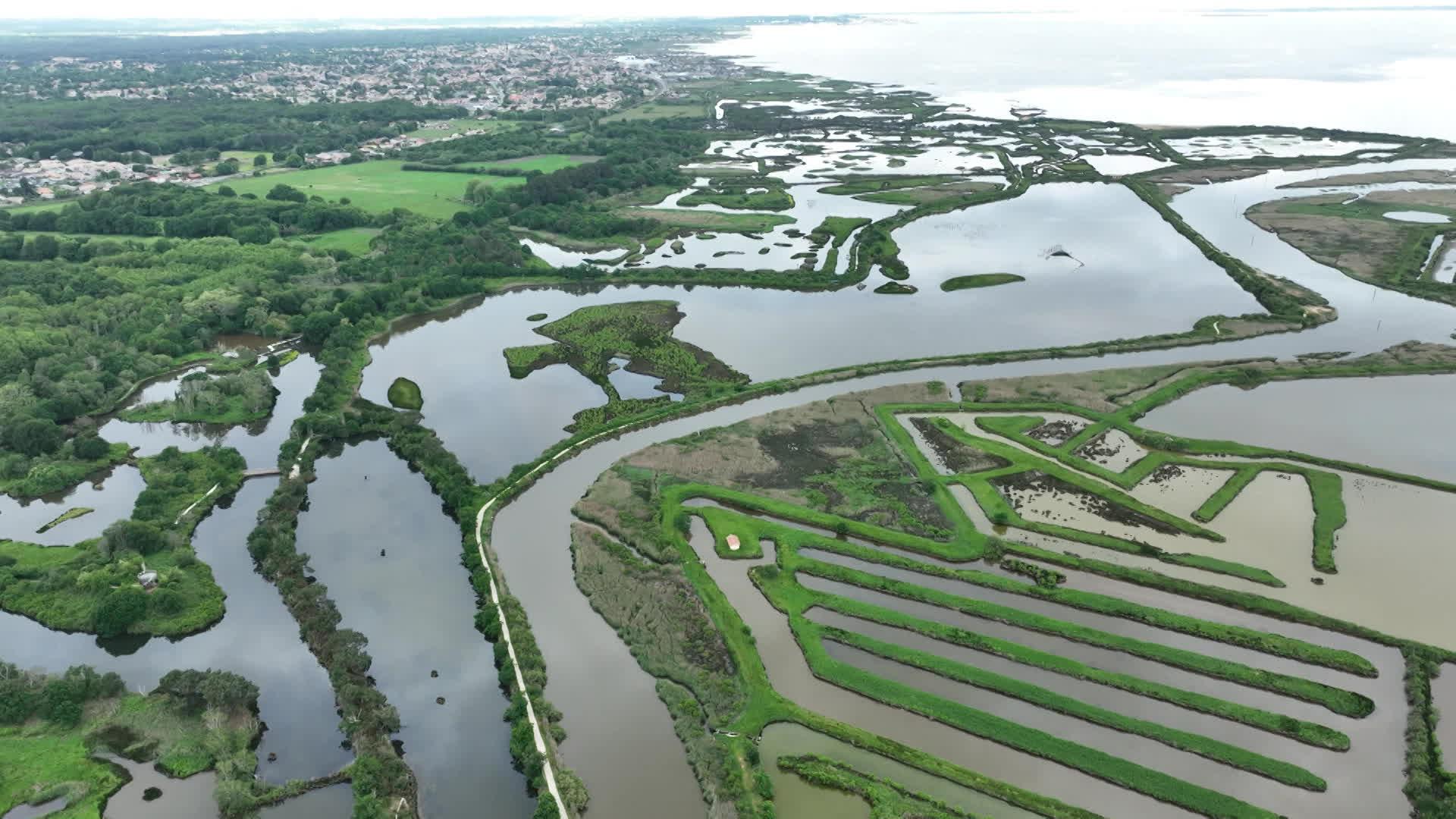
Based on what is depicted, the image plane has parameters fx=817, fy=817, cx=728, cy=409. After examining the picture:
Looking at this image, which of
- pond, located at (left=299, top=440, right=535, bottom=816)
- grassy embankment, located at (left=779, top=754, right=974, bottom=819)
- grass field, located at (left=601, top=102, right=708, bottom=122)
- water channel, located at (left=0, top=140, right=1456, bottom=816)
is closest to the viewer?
grassy embankment, located at (left=779, top=754, right=974, bottom=819)

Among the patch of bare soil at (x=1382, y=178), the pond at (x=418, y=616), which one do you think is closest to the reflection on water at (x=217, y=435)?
the pond at (x=418, y=616)

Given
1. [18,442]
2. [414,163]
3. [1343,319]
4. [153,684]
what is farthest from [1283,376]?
[414,163]

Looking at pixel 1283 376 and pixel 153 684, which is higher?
pixel 1283 376

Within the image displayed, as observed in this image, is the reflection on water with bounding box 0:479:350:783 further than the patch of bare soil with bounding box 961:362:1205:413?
No

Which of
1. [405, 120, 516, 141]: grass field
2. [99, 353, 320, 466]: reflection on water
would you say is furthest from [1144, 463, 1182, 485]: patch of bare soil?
[405, 120, 516, 141]: grass field

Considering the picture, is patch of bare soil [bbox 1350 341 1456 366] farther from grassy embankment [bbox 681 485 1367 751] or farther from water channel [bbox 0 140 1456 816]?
grassy embankment [bbox 681 485 1367 751]

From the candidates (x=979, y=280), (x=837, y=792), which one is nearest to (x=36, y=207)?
(x=979, y=280)

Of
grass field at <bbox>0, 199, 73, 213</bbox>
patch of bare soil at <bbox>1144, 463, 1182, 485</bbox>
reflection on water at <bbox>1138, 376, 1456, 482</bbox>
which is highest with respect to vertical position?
reflection on water at <bbox>1138, 376, 1456, 482</bbox>

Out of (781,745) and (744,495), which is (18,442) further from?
(781,745)
